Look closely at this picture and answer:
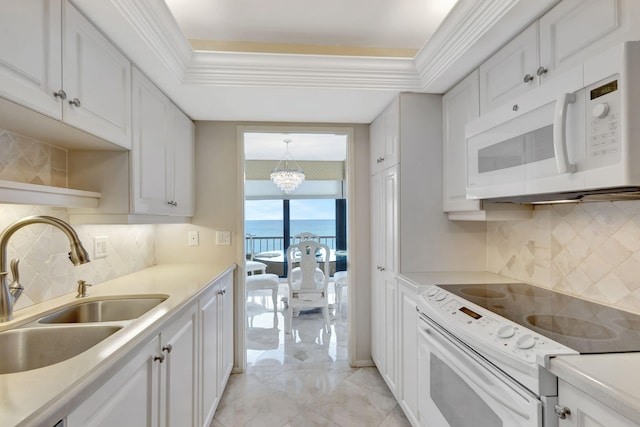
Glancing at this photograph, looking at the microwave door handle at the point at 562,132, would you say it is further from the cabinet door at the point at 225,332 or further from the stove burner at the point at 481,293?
the cabinet door at the point at 225,332

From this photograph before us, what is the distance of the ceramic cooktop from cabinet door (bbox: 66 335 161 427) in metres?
1.28

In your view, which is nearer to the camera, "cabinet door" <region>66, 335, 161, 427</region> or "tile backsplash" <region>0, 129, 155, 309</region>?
"cabinet door" <region>66, 335, 161, 427</region>

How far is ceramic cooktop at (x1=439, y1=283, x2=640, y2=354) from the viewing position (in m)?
0.95

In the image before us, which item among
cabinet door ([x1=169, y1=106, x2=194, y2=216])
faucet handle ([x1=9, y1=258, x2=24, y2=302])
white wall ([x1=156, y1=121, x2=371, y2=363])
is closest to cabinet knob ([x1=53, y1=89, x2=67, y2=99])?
faucet handle ([x1=9, y1=258, x2=24, y2=302])

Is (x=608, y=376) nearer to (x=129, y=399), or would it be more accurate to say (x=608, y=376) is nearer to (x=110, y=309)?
(x=129, y=399)

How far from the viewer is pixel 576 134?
99 centimetres

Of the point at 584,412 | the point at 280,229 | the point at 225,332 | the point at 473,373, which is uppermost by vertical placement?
the point at 280,229

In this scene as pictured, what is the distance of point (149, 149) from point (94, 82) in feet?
1.74

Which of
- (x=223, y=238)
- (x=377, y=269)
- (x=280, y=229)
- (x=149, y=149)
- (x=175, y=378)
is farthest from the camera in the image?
(x=280, y=229)

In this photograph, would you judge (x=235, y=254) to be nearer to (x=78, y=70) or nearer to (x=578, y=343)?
(x=78, y=70)

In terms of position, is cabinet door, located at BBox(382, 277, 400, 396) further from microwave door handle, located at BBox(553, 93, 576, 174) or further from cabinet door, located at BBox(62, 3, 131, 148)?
cabinet door, located at BBox(62, 3, 131, 148)

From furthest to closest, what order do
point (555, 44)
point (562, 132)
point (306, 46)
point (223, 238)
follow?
point (223, 238), point (306, 46), point (555, 44), point (562, 132)

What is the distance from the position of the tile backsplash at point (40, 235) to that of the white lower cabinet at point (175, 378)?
24.1 inches

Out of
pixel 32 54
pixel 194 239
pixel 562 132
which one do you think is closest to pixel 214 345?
pixel 194 239
